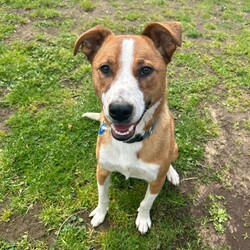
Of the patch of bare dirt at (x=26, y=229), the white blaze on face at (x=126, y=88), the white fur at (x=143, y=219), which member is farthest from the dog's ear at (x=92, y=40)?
the patch of bare dirt at (x=26, y=229)

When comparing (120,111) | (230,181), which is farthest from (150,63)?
(230,181)

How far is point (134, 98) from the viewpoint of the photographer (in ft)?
8.52

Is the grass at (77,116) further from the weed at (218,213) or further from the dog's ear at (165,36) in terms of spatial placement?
the dog's ear at (165,36)

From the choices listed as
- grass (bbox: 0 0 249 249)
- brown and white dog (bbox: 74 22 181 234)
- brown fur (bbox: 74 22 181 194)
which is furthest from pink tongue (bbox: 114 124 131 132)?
grass (bbox: 0 0 249 249)

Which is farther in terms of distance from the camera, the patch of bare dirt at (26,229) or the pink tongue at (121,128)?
the patch of bare dirt at (26,229)

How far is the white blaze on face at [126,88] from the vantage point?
2.56m

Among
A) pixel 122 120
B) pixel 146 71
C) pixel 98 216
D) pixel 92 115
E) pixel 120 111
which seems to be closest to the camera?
pixel 120 111

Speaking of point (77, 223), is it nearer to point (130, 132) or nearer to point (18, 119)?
point (130, 132)

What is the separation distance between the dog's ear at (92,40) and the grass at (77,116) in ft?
6.00

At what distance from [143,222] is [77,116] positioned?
214 centimetres

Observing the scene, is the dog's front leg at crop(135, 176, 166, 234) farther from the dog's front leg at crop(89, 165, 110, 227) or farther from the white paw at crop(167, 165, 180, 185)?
the white paw at crop(167, 165, 180, 185)

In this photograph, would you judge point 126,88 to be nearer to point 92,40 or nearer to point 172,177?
point 92,40

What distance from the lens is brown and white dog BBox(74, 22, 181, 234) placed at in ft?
8.73

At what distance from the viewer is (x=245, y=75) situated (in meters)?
Answer: 6.30
